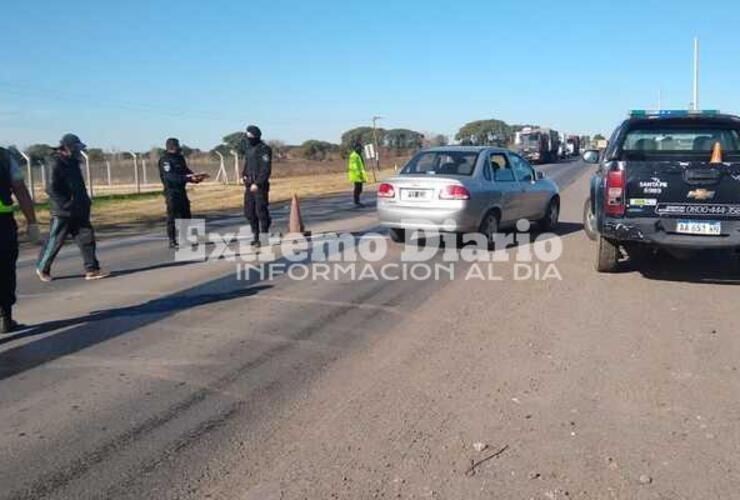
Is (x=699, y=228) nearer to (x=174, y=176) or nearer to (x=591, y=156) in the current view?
(x=591, y=156)

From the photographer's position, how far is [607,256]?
908cm

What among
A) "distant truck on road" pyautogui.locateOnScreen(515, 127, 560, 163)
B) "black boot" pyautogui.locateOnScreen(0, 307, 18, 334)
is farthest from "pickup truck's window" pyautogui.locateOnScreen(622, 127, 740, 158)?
"distant truck on road" pyautogui.locateOnScreen(515, 127, 560, 163)

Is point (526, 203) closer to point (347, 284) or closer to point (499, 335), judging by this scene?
point (347, 284)

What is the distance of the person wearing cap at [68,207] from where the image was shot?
29.5 ft

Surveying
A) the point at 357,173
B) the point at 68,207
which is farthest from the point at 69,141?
the point at 357,173

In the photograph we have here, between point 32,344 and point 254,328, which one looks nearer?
point 32,344

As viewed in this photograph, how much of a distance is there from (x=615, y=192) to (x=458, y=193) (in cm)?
298

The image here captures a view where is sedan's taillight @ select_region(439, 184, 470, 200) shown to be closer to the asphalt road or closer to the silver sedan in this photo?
the silver sedan

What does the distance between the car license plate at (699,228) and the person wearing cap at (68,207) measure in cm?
709

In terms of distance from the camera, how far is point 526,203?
12.5m

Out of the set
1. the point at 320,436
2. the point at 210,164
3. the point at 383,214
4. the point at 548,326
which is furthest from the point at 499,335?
the point at 210,164

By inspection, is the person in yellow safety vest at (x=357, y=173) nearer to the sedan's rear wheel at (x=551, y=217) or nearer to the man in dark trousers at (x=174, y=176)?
the sedan's rear wheel at (x=551, y=217)

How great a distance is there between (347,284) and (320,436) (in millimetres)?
4628

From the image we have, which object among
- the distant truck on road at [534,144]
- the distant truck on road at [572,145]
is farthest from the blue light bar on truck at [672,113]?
the distant truck on road at [572,145]
